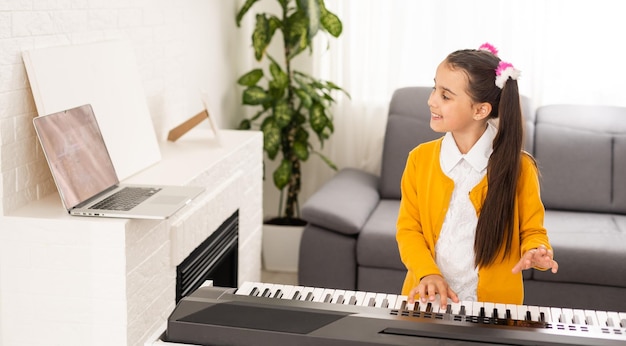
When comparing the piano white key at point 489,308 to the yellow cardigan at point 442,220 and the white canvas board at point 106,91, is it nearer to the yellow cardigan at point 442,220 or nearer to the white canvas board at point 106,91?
the yellow cardigan at point 442,220

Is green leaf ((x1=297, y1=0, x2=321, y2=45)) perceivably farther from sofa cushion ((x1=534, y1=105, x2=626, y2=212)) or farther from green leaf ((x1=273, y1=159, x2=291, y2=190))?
sofa cushion ((x1=534, y1=105, x2=626, y2=212))

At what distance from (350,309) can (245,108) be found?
3.15 metres

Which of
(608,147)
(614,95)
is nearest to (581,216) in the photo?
(608,147)

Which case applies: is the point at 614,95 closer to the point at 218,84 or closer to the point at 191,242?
the point at 218,84

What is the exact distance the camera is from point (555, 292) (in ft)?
11.3

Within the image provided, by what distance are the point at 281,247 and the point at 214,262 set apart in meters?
1.18

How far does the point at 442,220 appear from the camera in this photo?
212 cm

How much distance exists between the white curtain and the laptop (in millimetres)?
1907

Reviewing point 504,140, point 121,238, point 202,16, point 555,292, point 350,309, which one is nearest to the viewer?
point 350,309

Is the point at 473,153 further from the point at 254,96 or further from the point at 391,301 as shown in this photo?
the point at 254,96

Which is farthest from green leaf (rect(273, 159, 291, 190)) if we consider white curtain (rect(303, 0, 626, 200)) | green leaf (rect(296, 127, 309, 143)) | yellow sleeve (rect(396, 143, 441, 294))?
yellow sleeve (rect(396, 143, 441, 294))

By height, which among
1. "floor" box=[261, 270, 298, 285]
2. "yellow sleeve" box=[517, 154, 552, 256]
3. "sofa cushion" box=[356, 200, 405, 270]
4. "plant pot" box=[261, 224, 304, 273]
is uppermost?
"yellow sleeve" box=[517, 154, 552, 256]

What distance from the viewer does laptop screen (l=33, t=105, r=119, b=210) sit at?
2305mm

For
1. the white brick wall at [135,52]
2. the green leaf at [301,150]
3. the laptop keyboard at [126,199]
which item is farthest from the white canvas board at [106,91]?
the green leaf at [301,150]
